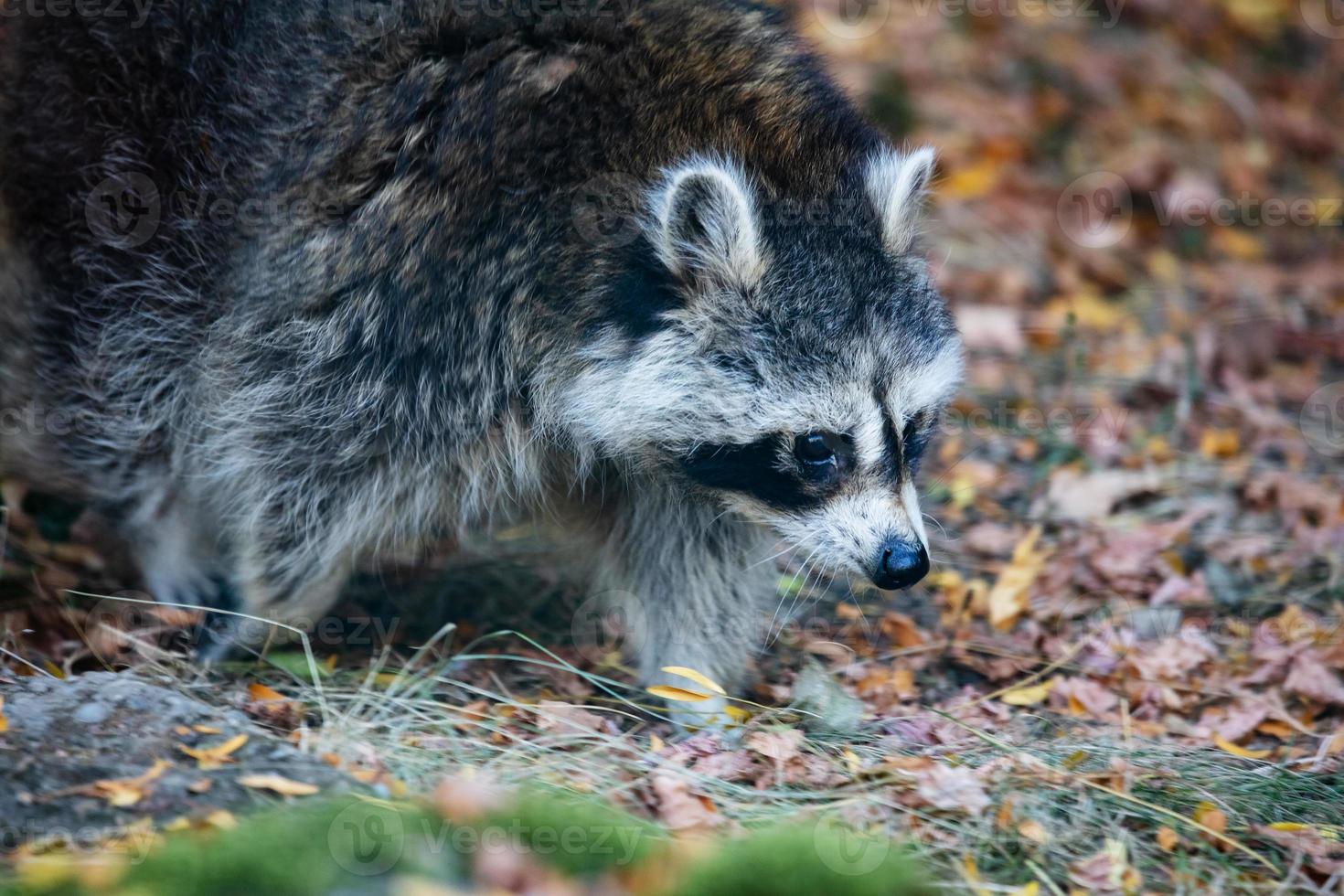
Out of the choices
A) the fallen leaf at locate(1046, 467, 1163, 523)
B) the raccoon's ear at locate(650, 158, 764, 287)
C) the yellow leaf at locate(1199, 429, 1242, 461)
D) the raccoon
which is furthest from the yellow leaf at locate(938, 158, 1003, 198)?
the raccoon's ear at locate(650, 158, 764, 287)

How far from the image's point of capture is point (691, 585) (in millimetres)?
4898

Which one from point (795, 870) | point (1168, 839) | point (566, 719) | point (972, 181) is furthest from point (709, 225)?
point (972, 181)

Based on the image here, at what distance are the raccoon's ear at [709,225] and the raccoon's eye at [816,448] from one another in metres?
0.54

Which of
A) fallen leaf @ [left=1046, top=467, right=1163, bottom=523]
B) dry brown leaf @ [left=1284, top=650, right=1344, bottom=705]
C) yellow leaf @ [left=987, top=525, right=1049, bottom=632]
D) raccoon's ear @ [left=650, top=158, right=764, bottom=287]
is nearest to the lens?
raccoon's ear @ [left=650, top=158, right=764, bottom=287]

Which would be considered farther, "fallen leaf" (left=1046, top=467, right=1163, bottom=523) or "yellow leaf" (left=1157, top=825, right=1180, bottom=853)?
"fallen leaf" (left=1046, top=467, right=1163, bottom=523)

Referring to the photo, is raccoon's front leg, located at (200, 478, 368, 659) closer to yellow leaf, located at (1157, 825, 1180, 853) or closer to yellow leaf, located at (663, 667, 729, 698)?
yellow leaf, located at (663, 667, 729, 698)

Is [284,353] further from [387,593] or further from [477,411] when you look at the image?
[387,593]

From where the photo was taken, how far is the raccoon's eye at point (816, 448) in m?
4.31

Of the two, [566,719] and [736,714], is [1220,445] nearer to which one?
[736,714]

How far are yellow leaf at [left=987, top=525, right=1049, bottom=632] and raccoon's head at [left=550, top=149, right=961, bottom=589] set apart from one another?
1.36 m

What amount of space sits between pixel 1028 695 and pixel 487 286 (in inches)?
100

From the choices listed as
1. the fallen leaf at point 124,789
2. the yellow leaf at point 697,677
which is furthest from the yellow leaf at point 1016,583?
the fallen leaf at point 124,789

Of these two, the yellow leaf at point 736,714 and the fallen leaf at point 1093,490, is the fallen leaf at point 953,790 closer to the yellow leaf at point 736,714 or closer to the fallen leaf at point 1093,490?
the yellow leaf at point 736,714

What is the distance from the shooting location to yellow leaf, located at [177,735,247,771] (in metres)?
3.67
